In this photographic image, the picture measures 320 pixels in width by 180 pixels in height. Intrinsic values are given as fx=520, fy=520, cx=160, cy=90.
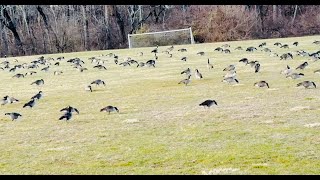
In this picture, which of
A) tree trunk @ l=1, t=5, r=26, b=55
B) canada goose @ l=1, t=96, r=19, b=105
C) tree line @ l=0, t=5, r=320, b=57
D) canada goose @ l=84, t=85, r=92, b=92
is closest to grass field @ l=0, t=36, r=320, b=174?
canada goose @ l=84, t=85, r=92, b=92

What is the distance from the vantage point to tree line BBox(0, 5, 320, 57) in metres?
49.2

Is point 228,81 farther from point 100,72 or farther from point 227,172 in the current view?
point 227,172

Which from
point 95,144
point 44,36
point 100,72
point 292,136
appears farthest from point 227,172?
point 44,36

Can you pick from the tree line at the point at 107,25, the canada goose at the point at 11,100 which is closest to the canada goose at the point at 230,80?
the canada goose at the point at 11,100

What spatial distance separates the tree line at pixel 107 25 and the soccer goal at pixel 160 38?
2360mm

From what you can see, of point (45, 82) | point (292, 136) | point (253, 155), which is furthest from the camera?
point (45, 82)

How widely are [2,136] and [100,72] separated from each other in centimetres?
1348

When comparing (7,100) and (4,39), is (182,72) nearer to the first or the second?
(7,100)

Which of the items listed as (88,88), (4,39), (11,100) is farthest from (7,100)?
(4,39)

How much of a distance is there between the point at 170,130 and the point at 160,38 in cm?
3371

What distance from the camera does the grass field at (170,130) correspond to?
7.48m

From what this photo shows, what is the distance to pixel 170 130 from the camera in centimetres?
1002

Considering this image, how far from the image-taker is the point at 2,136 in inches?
408

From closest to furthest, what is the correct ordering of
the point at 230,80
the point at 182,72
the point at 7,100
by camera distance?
the point at 7,100
the point at 230,80
the point at 182,72
